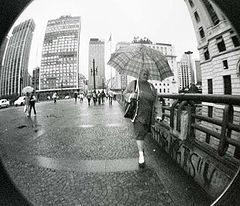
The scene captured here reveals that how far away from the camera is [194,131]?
85.7 inches

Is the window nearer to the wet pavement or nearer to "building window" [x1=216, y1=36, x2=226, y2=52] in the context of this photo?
"building window" [x1=216, y1=36, x2=226, y2=52]

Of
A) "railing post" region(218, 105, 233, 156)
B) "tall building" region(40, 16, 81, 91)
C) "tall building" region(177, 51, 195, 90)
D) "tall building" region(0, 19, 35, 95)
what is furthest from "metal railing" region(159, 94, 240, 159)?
"tall building" region(0, 19, 35, 95)

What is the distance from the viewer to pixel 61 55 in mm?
1457

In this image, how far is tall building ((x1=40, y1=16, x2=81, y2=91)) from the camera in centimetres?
108

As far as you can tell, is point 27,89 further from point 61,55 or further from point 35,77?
point 61,55

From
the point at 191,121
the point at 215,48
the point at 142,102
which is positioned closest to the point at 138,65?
the point at 142,102

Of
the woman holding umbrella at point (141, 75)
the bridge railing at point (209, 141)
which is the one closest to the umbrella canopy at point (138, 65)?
the woman holding umbrella at point (141, 75)

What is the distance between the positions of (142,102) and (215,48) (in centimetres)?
149

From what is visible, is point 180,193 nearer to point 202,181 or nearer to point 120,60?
point 202,181

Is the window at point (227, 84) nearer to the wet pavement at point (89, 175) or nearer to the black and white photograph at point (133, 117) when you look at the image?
the black and white photograph at point (133, 117)

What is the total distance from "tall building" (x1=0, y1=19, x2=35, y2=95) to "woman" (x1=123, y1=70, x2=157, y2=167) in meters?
1.39

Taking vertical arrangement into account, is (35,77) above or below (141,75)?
below

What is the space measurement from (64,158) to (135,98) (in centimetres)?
130

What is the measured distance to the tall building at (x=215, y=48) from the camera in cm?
81
